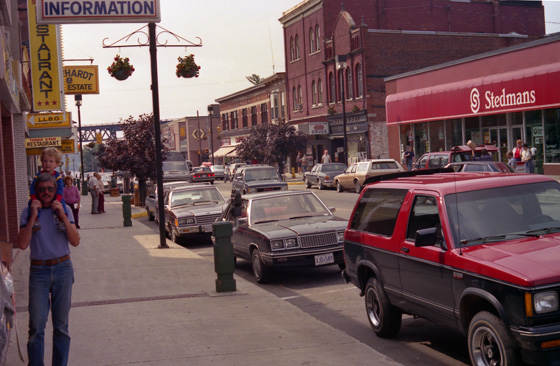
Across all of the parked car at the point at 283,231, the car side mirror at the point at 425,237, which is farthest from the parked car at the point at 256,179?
the car side mirror at the point at 425,237

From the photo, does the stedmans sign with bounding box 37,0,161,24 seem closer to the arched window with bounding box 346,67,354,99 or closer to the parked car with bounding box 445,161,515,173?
the parked car with bounding box 445,161,515,173

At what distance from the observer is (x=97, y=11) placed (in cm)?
1239

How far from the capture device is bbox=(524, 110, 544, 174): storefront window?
31391 millimetres

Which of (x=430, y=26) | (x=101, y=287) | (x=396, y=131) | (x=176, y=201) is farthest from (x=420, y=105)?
(x=101, y=287)

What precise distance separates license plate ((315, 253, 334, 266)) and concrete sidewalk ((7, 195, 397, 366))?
47.7 inches

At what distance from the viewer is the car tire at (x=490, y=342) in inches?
209

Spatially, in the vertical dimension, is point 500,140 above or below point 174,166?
above

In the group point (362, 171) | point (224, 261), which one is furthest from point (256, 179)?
point (224, 261)

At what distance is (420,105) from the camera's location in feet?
133

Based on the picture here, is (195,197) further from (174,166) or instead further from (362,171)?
(174,166)

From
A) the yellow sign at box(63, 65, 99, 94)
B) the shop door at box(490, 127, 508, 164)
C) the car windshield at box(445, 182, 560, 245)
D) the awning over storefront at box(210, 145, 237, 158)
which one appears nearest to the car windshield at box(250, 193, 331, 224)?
the car windshield at box(445, 182, 560, 245)

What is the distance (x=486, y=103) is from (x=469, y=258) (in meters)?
30.3

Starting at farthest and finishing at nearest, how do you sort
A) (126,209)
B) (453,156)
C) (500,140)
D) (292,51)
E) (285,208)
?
(292,51) → (500,140) → (453,156) → (126,209) → (285,208)

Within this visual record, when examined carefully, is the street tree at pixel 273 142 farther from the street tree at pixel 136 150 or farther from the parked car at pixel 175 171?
the street tree at pixel 136 150
